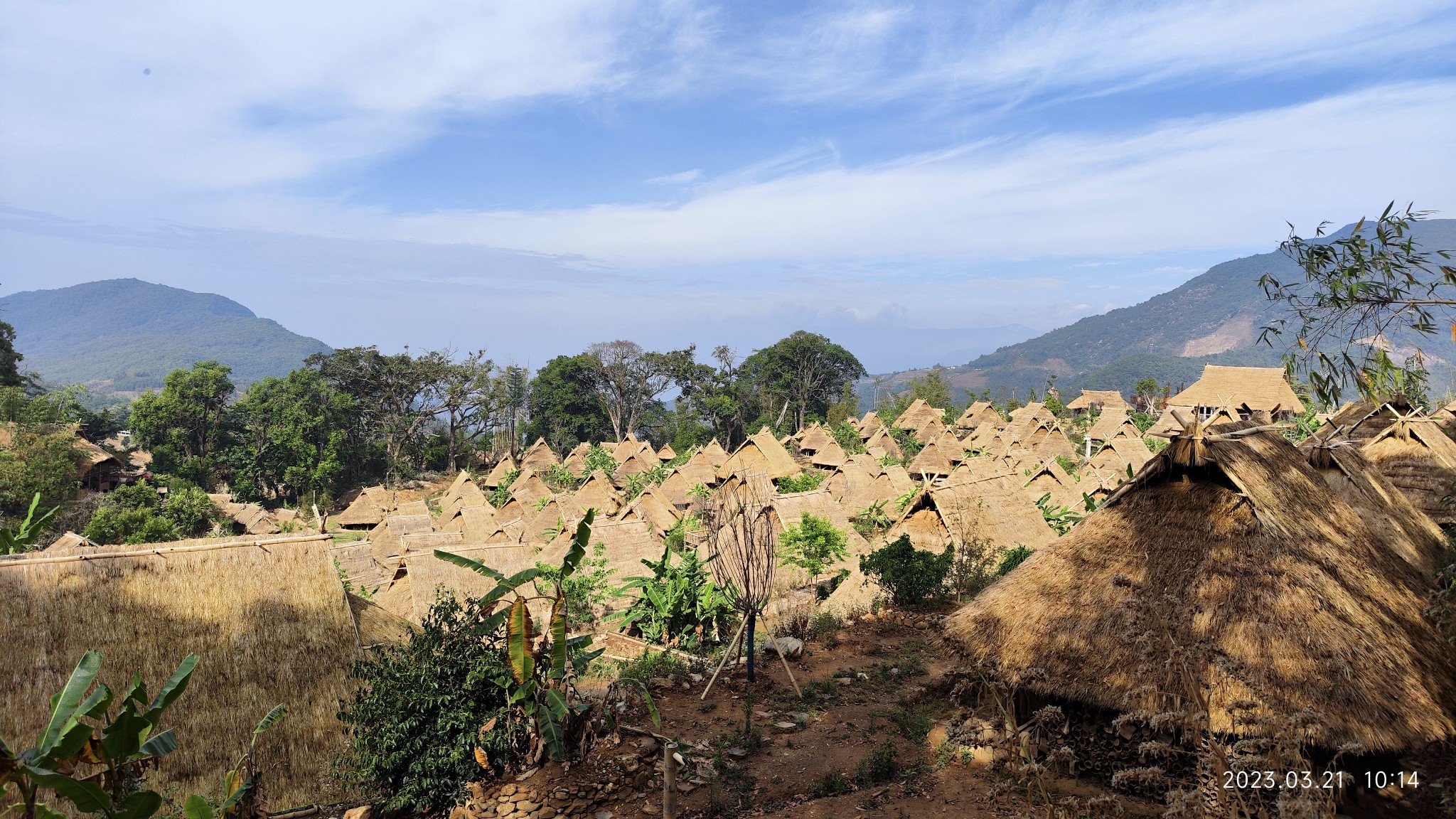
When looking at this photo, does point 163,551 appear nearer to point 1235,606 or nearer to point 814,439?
point 1235,606

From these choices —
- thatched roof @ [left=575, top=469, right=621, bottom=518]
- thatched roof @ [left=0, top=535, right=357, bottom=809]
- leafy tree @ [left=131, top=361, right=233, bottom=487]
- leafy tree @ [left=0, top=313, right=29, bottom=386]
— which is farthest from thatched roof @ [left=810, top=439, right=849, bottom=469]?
leafy tree @ [left=0, top=313, right=29, bottom=386]

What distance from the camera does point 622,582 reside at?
17.0 metres

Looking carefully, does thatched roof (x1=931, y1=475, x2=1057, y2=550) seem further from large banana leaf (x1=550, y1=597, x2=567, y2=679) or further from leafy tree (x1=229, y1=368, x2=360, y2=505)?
leafy tree (x1=229, y1=368, x2=360, y2=505)

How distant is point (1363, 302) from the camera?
5.92m

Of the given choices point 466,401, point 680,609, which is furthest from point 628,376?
point 680,609

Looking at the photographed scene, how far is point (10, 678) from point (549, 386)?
50.1 m

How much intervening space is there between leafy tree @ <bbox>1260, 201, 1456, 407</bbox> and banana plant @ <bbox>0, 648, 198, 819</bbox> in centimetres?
826

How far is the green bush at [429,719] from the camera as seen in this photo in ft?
20.8

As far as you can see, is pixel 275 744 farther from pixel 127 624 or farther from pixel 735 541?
pixel 735 541

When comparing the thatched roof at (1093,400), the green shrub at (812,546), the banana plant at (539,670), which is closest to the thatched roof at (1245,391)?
the thatched roof at (1093,400)

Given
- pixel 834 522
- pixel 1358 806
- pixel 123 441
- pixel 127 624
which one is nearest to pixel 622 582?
pixel 834 522

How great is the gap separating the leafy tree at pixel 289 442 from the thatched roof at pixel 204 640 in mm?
37522

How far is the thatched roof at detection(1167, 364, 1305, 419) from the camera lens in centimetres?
3669

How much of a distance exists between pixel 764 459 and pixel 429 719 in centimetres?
2591
